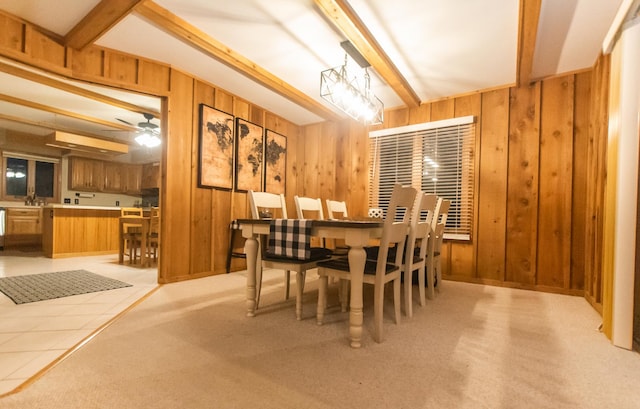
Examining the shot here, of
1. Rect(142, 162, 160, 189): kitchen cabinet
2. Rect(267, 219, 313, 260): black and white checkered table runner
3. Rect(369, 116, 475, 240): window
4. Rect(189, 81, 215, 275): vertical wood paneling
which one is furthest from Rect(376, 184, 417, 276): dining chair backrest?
Rect(142, 162, 160, 189): kitchen cabinet

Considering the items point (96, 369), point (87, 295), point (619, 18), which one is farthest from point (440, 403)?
point (87, 295)

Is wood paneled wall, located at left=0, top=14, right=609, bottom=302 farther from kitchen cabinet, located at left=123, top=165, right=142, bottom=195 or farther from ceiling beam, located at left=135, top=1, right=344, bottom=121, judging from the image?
kitchen cabinet, located at left=123, top=165, right=142, bottom=195

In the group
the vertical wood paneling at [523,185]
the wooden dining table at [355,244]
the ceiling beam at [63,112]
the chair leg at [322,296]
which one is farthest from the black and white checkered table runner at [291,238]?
the ceiling beam at [63,112]

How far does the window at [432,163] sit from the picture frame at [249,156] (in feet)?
5.38

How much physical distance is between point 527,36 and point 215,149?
334cm

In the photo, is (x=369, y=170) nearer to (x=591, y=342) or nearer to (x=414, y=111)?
(x=414, y=111)

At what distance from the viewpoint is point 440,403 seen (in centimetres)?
119

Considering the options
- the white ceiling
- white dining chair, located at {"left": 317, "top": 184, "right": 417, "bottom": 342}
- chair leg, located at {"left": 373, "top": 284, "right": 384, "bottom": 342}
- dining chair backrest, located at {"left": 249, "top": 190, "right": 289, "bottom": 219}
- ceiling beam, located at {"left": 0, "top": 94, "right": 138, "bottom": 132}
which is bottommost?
chair leg, located at {"left": 373, "top": 284, "right": 384, "bottom": 342}

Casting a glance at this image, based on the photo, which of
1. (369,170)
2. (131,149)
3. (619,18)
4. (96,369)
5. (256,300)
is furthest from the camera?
(131,149)

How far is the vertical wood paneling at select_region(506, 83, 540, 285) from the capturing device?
3270 mm

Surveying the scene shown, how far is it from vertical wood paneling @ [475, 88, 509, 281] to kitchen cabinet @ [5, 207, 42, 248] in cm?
828

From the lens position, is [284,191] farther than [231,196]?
Yes

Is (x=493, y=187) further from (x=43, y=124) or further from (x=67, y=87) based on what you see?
(x=43, y=124)

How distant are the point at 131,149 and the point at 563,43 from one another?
8.46 metres
